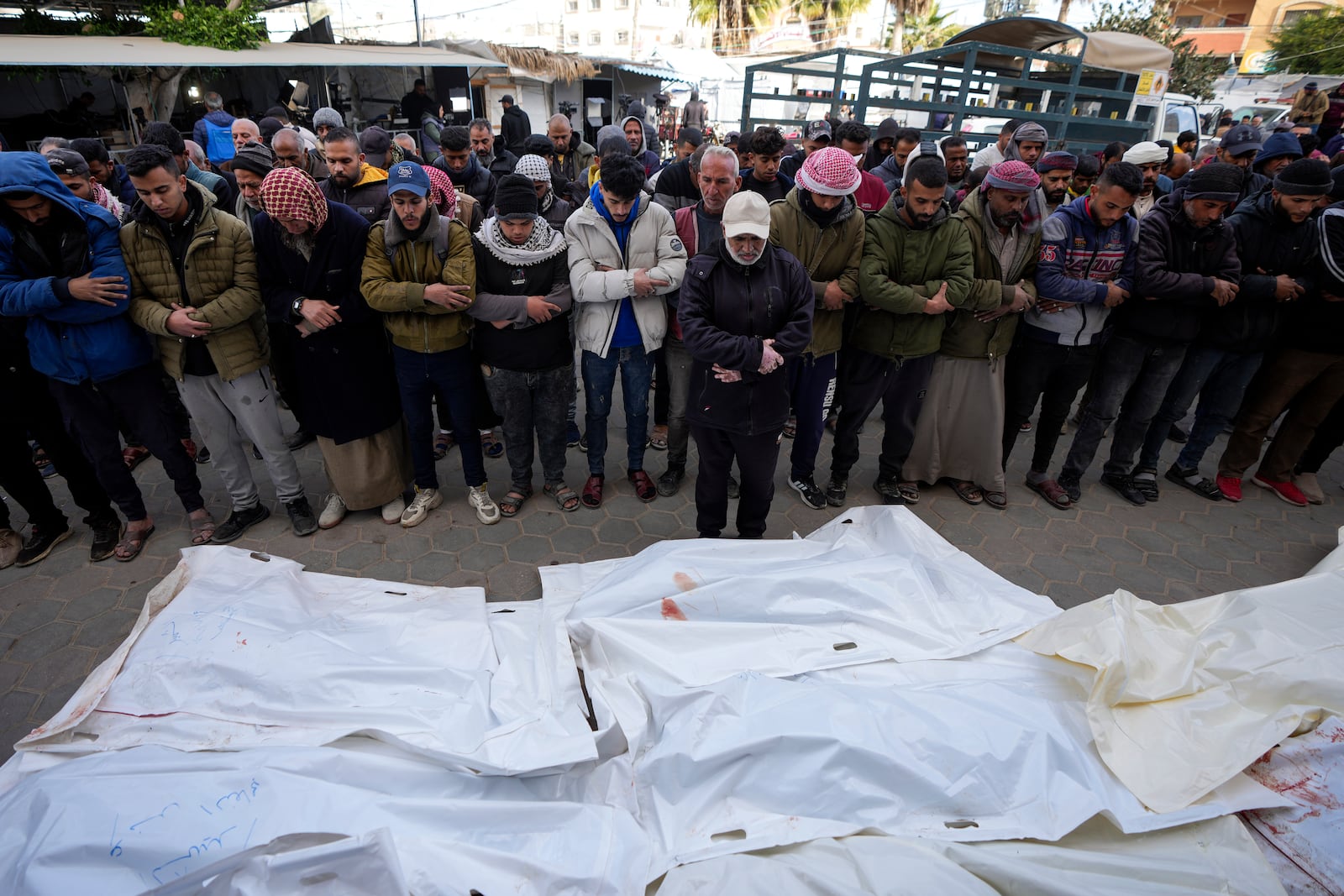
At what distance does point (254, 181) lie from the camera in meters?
4.12

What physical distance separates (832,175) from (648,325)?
1.33 metres

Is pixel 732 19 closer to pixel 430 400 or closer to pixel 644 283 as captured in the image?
pixel 644 283

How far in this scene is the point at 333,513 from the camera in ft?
13.9

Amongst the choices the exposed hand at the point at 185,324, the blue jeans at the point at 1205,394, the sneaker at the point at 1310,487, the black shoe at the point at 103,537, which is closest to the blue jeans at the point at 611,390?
the exposed hand at the point at 185,324

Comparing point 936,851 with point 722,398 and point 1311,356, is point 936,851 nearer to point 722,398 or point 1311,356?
point 722,398

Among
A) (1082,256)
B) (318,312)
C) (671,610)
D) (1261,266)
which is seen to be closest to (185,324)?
(318,312)

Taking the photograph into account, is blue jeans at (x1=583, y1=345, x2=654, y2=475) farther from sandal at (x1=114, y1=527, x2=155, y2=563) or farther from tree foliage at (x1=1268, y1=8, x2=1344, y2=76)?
tree foliage at (x1=1268, y1=8, x2=1344, y2=76)

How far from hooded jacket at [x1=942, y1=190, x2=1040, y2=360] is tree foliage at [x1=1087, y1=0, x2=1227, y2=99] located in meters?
24.8

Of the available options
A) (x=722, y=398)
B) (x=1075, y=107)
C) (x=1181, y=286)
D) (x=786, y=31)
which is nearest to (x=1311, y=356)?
(x=1181, y=286)

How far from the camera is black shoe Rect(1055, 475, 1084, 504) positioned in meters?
4.76

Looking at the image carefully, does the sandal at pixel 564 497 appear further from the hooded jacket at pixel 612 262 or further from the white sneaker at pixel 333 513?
the white sneaker at pixel 333 513

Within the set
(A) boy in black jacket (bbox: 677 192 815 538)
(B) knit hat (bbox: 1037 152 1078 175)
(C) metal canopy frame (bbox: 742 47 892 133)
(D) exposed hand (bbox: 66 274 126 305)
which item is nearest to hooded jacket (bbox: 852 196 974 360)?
(A) boy in black jacket (bbox: 677 192 815 538)

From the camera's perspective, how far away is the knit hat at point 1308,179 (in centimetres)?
389

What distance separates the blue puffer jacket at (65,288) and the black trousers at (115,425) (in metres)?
0.12
